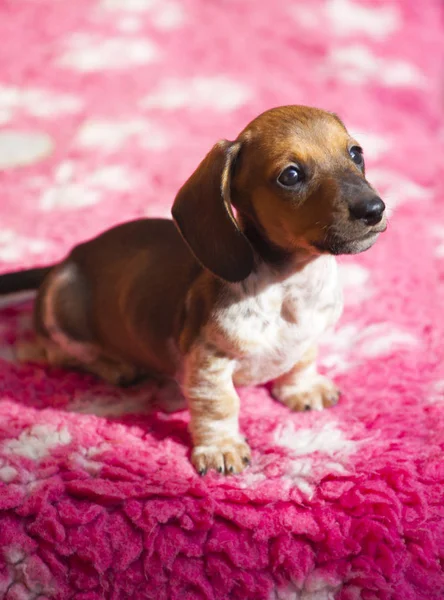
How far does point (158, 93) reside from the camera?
4.34 metres

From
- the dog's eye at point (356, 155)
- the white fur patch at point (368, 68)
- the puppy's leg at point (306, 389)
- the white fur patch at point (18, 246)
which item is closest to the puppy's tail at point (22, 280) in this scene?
the white fur patch at point (18, 246)

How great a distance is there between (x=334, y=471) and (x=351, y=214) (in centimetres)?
77

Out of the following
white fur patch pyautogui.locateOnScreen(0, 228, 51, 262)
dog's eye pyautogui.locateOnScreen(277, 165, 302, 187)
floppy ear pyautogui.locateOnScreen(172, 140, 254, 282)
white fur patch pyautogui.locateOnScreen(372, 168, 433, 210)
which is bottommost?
white fur patch pyautogui.locateOnScreen(0, 228, 51, 262)

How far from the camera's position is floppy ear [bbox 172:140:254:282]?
2.00 metres

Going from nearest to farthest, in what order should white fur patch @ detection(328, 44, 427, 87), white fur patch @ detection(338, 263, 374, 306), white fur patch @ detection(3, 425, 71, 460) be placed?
1. white fur patch @ detection(3, 425, 71, 460)
2. white fur patch @ detection(338, 263, 374, 306)
3. white fur patch @ detection(328, 44, 427, 87)

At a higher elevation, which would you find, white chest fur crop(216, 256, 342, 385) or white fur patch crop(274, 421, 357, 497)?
white chest fur crop(216, 256, 342, 385)

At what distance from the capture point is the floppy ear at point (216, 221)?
200 centimetres

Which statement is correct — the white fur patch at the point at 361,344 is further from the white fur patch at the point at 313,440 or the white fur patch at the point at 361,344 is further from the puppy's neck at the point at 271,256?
the puppy's neck at the point at 271,256

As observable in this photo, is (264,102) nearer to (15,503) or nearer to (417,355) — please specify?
(417,355)

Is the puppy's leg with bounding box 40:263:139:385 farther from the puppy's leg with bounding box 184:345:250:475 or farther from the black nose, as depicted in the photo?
the black nose

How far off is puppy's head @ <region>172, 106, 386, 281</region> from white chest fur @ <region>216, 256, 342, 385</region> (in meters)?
0.11

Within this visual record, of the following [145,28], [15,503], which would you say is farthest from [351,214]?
[145,28]

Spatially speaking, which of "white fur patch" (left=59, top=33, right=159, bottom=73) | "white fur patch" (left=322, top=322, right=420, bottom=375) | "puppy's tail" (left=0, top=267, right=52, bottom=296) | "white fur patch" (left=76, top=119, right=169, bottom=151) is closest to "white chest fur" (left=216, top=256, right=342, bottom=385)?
"white fur patch" (left=322, top=322, right=420, bottom=375)

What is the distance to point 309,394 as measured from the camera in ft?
8.38
